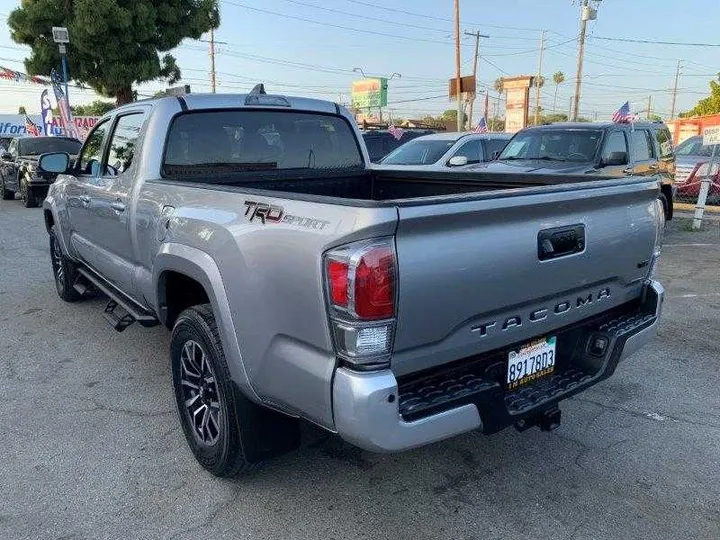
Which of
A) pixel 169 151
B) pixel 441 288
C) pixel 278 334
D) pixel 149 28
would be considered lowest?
pixel 278 334

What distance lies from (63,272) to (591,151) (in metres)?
7.25

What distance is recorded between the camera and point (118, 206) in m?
3.81

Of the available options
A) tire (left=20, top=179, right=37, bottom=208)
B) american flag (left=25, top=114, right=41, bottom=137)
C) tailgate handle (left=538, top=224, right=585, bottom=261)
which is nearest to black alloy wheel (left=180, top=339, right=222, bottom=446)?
tailgate handle (left=538, top=224, right=585, bottom=261)

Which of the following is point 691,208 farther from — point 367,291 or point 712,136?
point 367,291

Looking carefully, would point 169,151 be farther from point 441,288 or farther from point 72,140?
point 72,140

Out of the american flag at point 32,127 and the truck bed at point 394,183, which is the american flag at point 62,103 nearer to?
the american flag at point 32,127

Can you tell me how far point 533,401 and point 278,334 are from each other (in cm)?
117

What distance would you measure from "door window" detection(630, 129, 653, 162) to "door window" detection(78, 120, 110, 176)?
7691 mm

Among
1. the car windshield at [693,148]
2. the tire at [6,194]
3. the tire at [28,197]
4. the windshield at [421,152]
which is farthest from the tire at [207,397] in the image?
the tire at [6,194]

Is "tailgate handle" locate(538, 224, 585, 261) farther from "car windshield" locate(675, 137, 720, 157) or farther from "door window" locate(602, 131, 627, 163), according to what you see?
"car windshield" locate(675, 137, 720, 157)

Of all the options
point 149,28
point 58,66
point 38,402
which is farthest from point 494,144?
point 58,66

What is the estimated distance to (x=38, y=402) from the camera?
3816 millimetres

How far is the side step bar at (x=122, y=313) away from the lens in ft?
12.3

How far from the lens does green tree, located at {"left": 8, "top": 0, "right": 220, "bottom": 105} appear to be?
2086 cm
